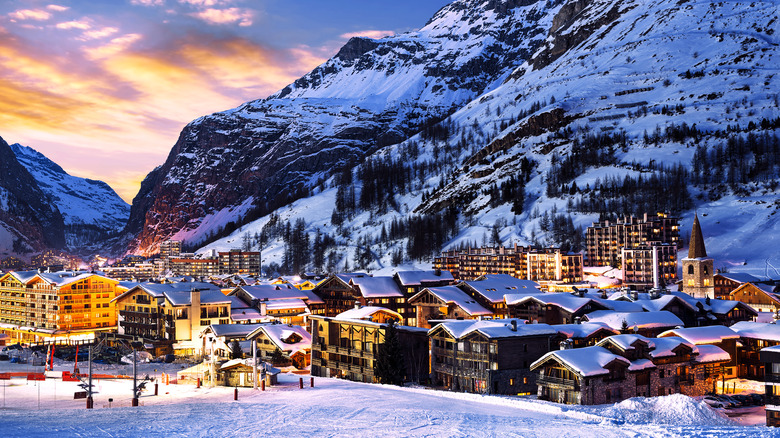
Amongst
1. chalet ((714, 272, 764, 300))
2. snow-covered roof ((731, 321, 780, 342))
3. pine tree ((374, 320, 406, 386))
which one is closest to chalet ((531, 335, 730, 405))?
snow-covered roof ((731, 321, 780, 342))

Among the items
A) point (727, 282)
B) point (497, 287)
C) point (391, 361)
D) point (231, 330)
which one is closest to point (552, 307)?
point (497, 287)

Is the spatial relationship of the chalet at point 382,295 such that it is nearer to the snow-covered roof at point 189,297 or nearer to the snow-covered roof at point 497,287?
the snow-covered roof at point 497,287

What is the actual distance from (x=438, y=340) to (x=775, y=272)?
343 feet

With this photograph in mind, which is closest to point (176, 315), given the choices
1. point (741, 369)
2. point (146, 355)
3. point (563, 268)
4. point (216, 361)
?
point (146, 355)

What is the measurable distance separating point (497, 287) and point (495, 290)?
1664mm

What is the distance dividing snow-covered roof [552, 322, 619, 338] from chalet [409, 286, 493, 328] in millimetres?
22556

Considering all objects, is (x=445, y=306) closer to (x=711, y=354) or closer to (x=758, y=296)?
(x=711, y=354)

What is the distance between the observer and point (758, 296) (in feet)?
382

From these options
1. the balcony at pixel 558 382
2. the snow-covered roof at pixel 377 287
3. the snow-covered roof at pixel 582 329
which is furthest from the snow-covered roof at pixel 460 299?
the balcony at pixel 558 382

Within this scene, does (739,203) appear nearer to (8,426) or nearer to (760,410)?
(760,410)

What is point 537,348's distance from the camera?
224 ft

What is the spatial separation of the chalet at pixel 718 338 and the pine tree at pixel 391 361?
84.2 feet

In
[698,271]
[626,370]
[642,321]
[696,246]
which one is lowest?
[626,370]

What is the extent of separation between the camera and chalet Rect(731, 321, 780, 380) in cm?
7319
